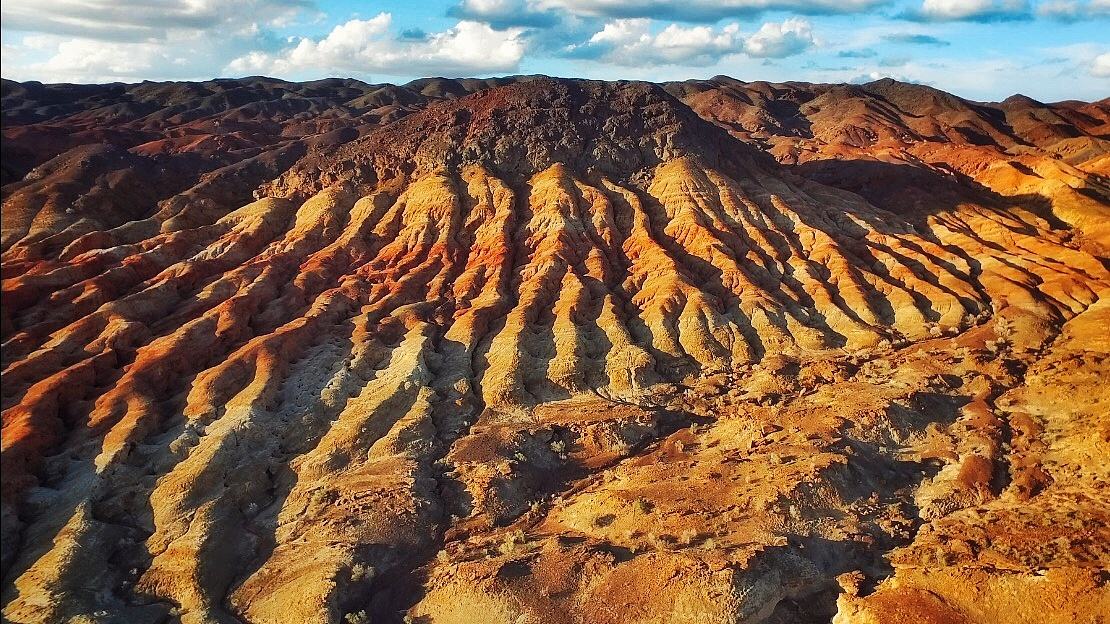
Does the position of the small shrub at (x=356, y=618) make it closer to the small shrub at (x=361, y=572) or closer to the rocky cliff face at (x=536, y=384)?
the rocky cliff face at (x=536, y=384)

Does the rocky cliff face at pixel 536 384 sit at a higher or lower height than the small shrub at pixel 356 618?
higher

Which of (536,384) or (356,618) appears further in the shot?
(536,384)

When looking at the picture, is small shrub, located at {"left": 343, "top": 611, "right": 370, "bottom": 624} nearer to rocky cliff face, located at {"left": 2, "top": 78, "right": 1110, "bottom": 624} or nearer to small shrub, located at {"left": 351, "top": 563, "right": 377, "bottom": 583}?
rocky cliff face, located at {"left": 2, "top": 78, "right": 1110, "bottom": 624}

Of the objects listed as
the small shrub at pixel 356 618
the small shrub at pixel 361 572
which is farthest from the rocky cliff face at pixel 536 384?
the small shrub at pixel 356 618

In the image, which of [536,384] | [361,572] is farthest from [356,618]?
[536,384]

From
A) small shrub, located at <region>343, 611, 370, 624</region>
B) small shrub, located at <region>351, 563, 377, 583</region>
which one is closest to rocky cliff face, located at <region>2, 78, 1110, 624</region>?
small shrub, located at <region>351, 563, 377, 583</region>

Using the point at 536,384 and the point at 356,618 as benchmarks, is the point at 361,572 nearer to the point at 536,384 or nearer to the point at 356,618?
the point at 356,618

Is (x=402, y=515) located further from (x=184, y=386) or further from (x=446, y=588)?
(x=184, y=386)

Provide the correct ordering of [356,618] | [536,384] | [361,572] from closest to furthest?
1. [356,618]
2. [361,572]
3. [536,384]
